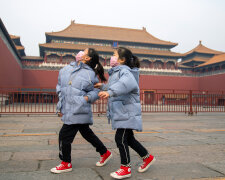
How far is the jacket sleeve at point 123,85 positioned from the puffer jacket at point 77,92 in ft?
1.06

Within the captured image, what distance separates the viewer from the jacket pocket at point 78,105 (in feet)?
7.64

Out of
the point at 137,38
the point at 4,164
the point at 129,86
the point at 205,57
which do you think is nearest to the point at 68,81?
the point at 129,86

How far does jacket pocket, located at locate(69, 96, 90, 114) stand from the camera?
2330 mm

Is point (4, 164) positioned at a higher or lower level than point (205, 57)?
lower

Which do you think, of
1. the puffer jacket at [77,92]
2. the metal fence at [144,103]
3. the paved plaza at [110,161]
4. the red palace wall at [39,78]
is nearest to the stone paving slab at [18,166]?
the paved plaza at [110,161]

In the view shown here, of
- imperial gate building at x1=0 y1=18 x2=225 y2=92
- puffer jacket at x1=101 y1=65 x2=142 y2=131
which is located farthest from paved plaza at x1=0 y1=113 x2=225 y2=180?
imperial gate building at x1=0 y1=18 x2=225 y2=92

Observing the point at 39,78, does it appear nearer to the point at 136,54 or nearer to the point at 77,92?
the point at 136,54

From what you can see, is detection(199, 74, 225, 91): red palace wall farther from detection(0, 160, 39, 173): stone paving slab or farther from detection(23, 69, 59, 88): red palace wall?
detection(0, 160, 39, 173): stone paving slab

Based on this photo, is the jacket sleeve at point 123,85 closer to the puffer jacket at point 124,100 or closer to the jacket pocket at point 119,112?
the puffer jacket at point 124,100

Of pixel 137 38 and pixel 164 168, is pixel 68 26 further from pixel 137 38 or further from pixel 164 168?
pixel 164 168

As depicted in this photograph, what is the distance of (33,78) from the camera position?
81.6 ft

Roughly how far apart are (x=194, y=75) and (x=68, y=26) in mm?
16029

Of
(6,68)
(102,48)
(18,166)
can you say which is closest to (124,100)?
(18,166)

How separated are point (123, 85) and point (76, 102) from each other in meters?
0.48
